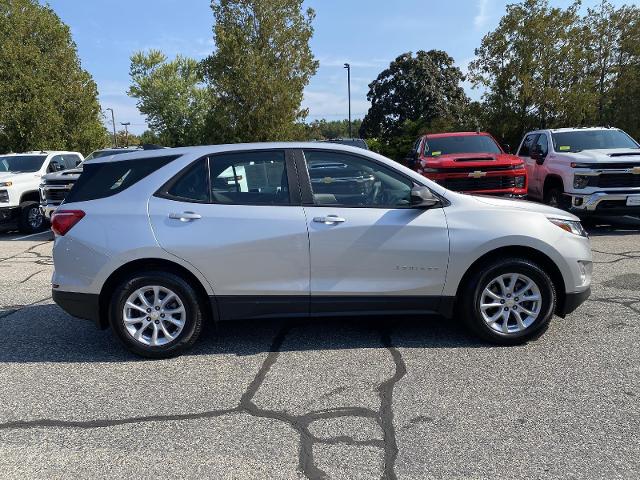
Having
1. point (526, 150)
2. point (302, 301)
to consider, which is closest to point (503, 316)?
point (302, 301)

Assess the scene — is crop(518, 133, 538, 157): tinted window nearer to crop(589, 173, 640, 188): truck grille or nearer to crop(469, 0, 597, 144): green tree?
crop(589, 173, 640, 188): truck grille

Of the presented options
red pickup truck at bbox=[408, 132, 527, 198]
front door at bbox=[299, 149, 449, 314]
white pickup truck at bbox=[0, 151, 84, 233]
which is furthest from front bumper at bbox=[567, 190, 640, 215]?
white pickup truck at bbox=[0, 151, 84, 233]

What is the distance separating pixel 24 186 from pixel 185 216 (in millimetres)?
9626

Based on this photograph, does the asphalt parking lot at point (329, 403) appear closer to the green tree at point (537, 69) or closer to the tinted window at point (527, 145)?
the tinted window at point (527, 145)

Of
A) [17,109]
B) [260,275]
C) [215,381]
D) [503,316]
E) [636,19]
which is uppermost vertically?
[636,19]

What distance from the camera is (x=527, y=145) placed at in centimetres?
1213

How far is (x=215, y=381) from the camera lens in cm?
400

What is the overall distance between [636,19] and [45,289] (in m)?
21.1

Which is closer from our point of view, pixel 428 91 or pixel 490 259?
pixel 490 259

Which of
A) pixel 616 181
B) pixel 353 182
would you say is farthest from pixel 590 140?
pixel 353 182

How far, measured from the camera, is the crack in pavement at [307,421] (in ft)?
9.67

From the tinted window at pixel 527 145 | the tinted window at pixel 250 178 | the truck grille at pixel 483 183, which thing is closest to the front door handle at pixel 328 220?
the tinted window at pixel 250 178

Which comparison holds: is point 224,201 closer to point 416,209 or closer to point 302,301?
point 302,301

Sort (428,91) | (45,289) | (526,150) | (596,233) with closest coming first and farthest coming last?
(45,289) → (596,233) → (526,150) → (428,91)
